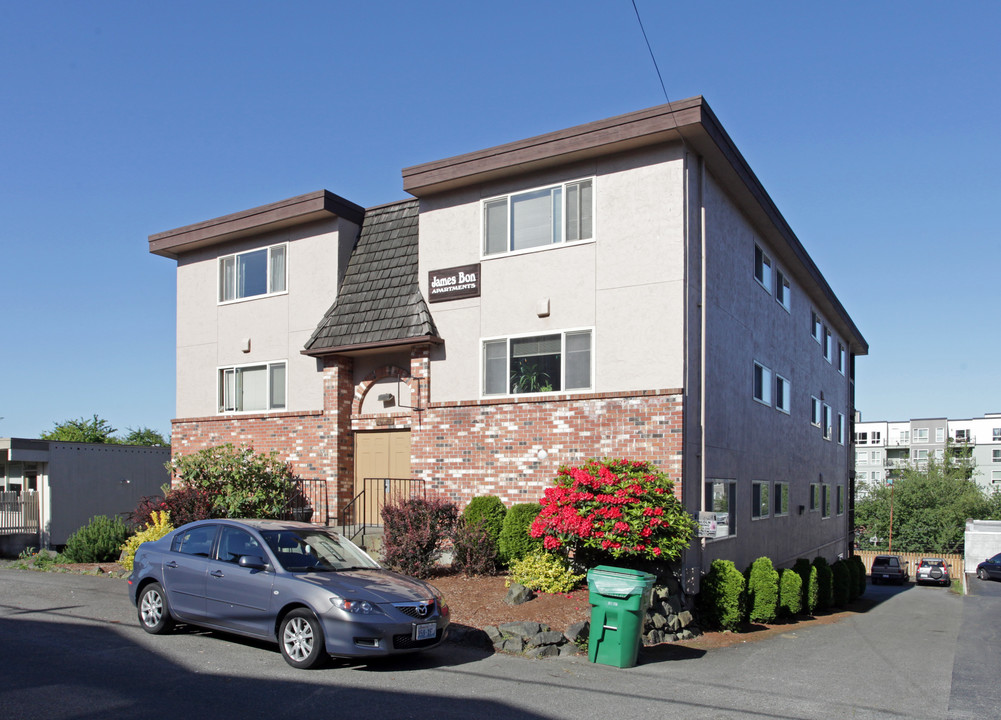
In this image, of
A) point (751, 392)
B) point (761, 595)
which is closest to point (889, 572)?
point (751, 392)

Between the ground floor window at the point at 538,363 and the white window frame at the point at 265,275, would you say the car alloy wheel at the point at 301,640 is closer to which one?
the ground floor window at the point at 538,363

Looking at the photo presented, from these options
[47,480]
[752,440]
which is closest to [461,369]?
[752,440]

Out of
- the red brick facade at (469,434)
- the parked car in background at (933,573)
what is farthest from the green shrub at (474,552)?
the parked car in background at (933,573)

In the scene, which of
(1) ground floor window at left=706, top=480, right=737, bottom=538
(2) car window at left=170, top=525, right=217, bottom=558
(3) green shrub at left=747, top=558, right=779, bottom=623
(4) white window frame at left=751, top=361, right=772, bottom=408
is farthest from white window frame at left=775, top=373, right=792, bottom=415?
(2) car window at left=170, top=525, right=217, bottom=558

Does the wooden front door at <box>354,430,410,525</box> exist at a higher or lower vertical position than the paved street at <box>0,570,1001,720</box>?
higher

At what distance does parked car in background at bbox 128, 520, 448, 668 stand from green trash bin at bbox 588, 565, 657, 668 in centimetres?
186

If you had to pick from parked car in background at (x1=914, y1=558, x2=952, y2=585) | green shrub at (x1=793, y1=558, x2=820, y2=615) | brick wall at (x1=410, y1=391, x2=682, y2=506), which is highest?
brick wall at (x1=410, y1=391, x2=682, y2=506)

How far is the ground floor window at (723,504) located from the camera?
13875mm

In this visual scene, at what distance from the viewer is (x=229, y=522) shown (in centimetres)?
955

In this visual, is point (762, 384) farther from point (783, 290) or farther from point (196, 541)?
point (196, 541)

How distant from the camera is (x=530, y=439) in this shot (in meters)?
14.4

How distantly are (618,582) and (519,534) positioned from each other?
3989mm

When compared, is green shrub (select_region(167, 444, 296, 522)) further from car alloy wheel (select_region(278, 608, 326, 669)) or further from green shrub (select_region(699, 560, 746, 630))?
green shrub (select_region(699, 560, 746, 630))

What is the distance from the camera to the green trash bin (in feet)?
31.2
